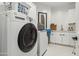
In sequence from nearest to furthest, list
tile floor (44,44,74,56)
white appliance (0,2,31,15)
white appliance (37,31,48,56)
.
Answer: white appliance (0,2,31,15), white appliance (37,31,48,56), tile floor (44,44,74,56)

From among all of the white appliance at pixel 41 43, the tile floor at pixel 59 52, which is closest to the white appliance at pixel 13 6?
the white appliance at pixel 41 43

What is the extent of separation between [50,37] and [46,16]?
1407mm

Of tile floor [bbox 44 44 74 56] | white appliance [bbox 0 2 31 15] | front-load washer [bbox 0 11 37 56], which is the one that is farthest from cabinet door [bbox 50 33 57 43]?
front-load washer [bbox 0 11 37 56]

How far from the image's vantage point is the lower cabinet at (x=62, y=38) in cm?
470

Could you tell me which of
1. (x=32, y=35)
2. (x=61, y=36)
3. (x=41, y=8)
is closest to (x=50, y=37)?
(x=61, y=36)

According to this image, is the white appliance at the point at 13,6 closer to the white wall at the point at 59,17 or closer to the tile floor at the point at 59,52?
the tile floor at the point at 59,52

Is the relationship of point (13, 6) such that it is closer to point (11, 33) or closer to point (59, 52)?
point (11, 33)

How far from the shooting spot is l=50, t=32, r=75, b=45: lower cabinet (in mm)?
4699

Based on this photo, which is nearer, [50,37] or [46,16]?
[50,37]

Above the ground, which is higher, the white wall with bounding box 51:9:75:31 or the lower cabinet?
the white wall with bounding box 51:9:75:31

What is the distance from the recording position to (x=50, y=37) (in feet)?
18.4

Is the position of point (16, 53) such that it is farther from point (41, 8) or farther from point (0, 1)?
point (41, 8)

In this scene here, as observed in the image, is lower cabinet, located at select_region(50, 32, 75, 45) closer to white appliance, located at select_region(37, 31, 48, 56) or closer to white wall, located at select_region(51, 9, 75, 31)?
white wall, located at select_region(51, 9, 75, 31)

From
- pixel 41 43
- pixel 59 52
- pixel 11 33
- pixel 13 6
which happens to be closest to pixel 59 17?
pixel 59 52
